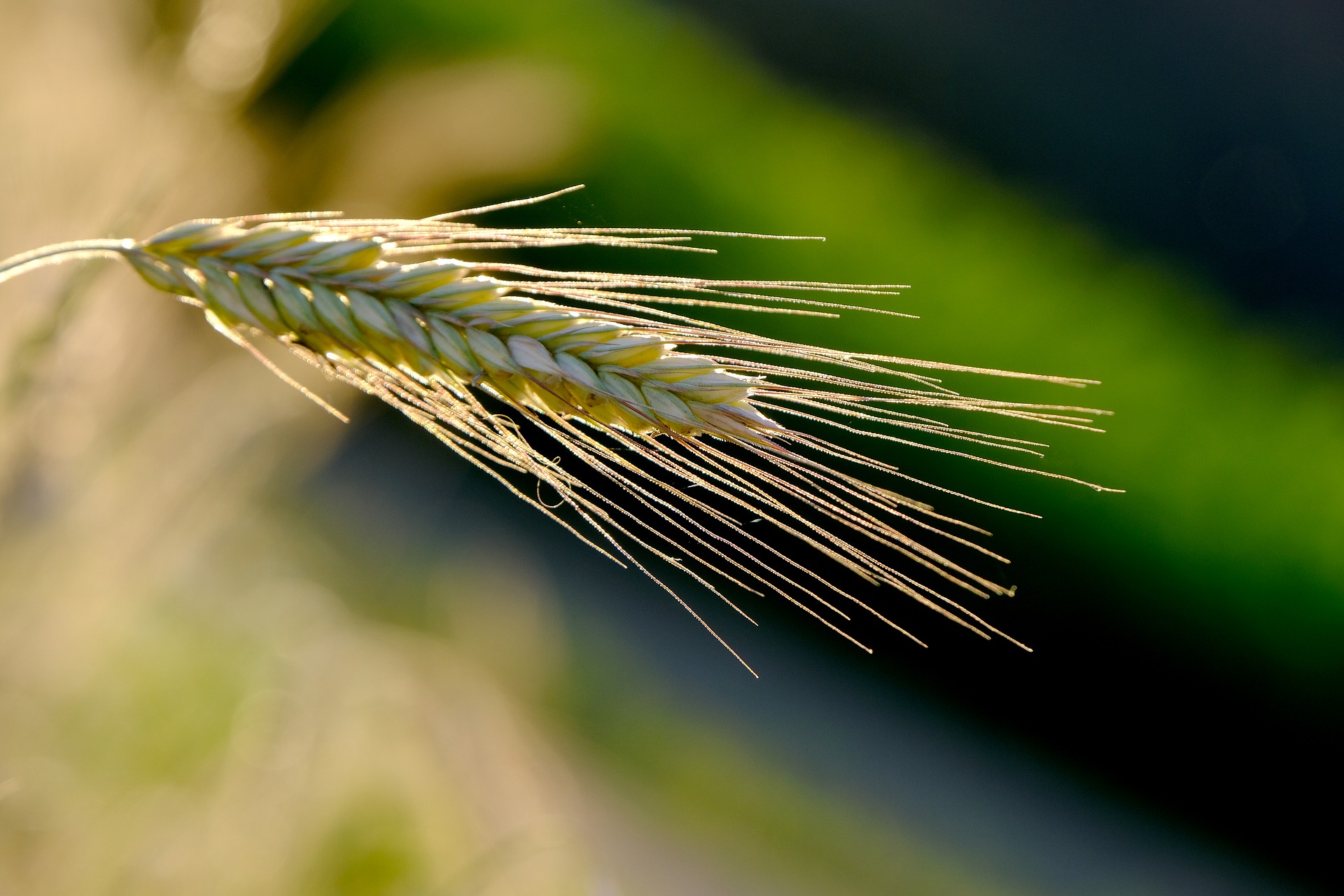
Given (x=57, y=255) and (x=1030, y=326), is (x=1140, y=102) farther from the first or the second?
(x=57, y=255)

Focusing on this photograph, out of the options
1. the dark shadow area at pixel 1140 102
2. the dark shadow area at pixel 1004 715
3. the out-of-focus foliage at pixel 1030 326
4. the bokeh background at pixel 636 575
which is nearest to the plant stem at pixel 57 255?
the bokeh background at pixel 636 575

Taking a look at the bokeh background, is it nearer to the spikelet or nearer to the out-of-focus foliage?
the out-of-focus foliage

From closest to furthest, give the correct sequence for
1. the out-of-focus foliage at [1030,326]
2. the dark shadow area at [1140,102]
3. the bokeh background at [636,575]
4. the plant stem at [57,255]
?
the plant stem at [57,255] → the bokeh background at [636,575] → the out-of-focus foliage at [1030,326] → the dark shadow area at [1140,102]

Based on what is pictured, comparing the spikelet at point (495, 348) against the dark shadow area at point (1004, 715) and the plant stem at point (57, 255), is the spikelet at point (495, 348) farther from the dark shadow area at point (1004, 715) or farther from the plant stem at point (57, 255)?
the dark shadow area at point (1004, 715)

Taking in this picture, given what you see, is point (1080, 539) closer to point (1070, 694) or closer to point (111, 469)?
point (1070, 694)

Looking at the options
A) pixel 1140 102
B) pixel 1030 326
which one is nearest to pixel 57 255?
pixel 1030 326

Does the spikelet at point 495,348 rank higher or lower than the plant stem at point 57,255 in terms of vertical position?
higher

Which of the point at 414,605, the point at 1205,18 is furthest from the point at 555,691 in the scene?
the point at 1205,18

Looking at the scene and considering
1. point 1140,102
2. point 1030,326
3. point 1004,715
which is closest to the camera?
point 1030,326
